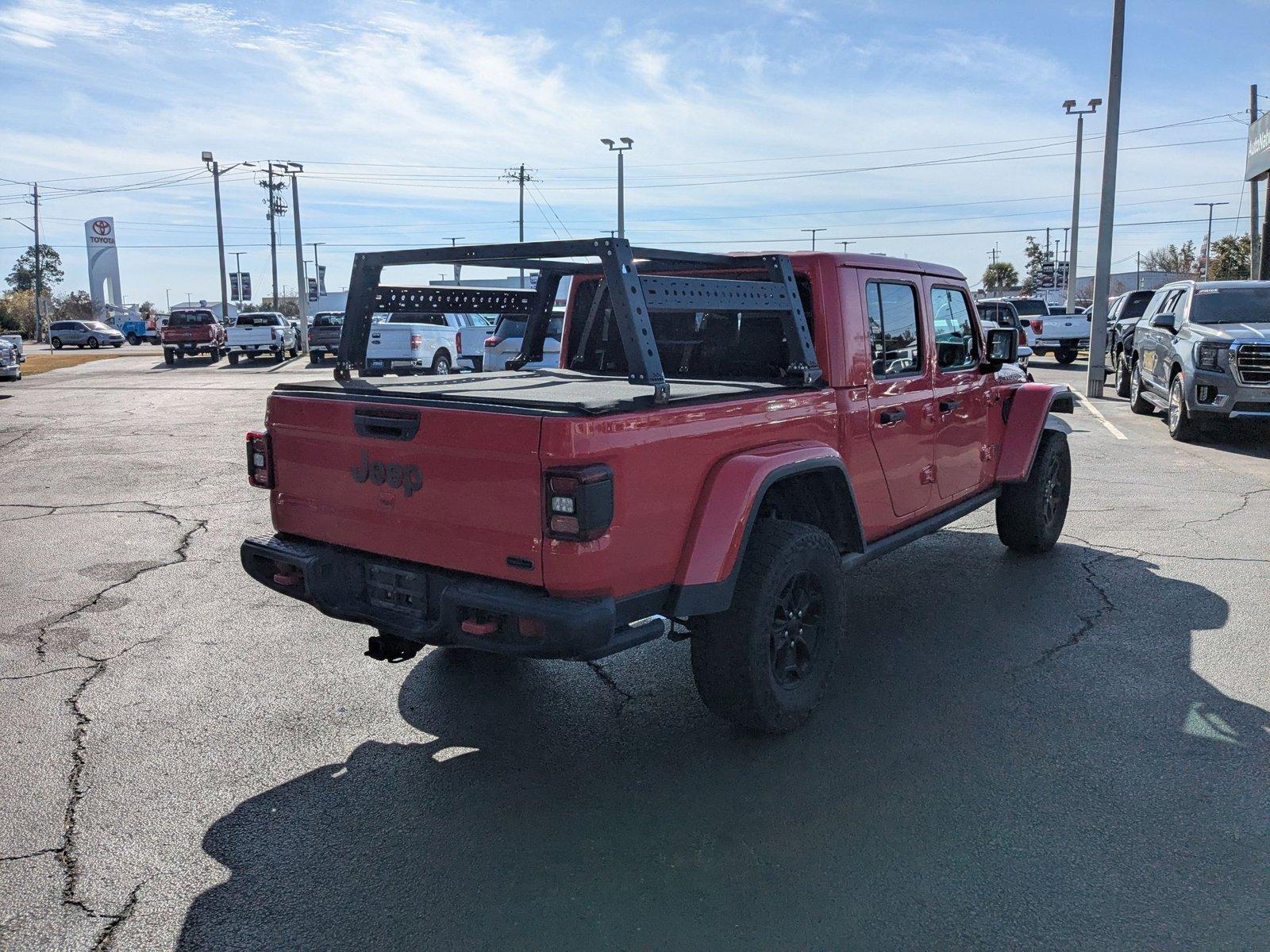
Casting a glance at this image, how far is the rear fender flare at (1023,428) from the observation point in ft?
21.3

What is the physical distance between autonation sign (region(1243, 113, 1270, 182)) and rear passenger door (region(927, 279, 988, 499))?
2549 cm

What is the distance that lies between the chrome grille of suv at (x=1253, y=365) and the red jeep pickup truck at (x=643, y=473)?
8235 mm

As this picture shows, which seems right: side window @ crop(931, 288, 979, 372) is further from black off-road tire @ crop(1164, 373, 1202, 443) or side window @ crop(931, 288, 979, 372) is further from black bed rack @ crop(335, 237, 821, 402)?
black off-road tire @ crop(1164, 373, 1202, 443)

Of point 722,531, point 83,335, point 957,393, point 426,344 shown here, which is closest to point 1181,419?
point 957,393

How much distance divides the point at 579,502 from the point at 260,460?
75.5 inches

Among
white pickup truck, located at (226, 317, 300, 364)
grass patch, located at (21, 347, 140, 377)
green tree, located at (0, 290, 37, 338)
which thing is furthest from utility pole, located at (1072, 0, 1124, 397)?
green tree, located at (0, 290, 37, 338)

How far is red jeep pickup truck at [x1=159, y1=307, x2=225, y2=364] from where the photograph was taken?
36.2 meters

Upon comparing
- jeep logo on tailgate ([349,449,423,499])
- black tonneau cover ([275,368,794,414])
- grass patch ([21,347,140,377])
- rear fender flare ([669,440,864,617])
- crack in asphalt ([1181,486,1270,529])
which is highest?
black tonneau cover ([275,368,794,414])

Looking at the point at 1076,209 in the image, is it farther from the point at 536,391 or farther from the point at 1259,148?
the point at 536,391

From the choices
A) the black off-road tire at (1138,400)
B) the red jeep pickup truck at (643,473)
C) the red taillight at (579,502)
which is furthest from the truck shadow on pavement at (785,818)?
the black off-road tire at (1138,400)

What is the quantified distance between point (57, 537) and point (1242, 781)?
774 centimetres

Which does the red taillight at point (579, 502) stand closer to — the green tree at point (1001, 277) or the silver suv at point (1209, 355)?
the silver suv at point (1209, 355)

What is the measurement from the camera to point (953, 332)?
593 cm

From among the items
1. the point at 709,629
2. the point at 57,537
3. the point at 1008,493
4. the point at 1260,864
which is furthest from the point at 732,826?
the point at 57,537
